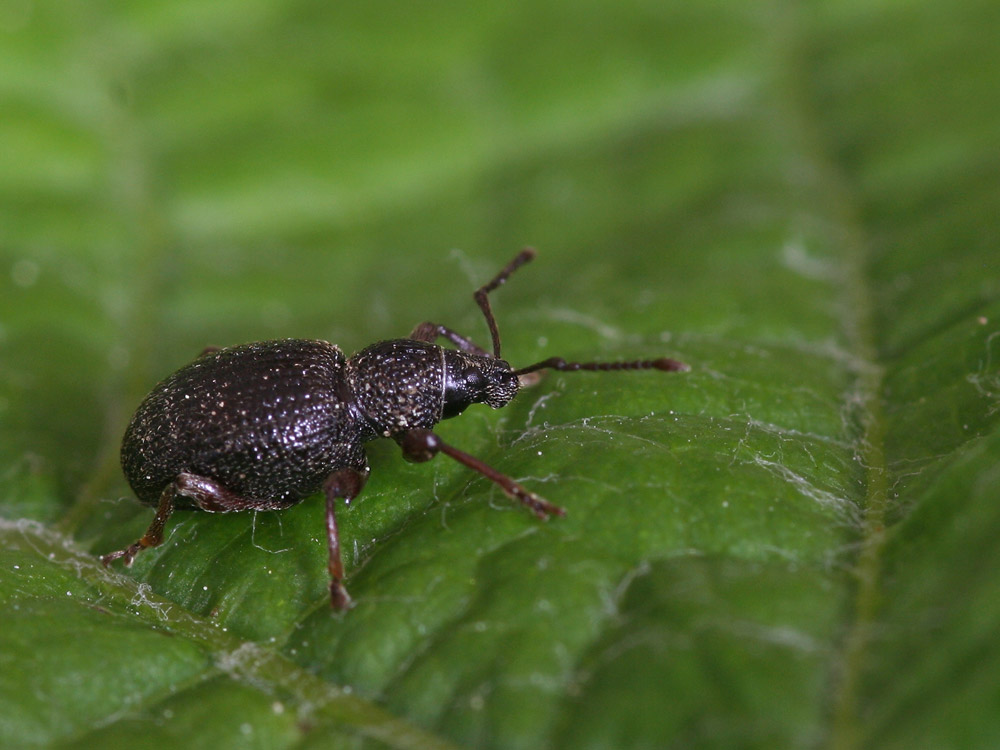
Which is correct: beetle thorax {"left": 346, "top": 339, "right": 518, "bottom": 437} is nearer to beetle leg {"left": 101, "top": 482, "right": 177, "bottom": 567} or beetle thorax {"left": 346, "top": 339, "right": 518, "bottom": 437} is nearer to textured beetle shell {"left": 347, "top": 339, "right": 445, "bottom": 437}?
textured beetle shell {"left": 347, "top": 339, "right": 445, "bottom": 437}

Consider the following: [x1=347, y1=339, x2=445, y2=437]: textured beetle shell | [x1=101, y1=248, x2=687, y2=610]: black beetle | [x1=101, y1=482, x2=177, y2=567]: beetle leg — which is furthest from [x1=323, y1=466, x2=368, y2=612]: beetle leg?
[x1=101, y1=482, x2=177, y2=567]: beetle leg

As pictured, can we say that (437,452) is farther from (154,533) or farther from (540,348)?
(154,533)

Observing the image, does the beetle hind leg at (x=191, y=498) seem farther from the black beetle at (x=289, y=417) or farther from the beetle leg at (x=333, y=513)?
the beetle leg at (x=333, y=513)

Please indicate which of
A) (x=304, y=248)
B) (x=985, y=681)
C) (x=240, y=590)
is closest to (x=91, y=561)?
(x=240, y=590)

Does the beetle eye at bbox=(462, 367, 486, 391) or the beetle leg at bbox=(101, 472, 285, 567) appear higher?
the beetle eye at bbox=(462, 367, 486, 391)

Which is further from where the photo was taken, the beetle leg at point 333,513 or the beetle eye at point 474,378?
the beetle eye at point 474,378

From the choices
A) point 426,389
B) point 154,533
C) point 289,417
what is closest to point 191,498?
point 154,533

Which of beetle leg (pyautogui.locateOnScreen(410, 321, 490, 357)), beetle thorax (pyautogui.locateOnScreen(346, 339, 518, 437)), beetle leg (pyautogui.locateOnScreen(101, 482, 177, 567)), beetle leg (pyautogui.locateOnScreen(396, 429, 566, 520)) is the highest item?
beetle leg (pyautogui.locateOnScreen(410, 321, 490, 357))

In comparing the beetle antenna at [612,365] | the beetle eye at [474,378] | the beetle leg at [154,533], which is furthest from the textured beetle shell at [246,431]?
the beetle antenna at [612,365]
